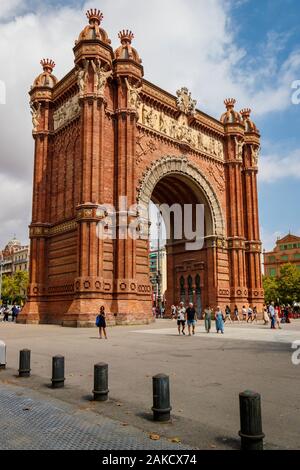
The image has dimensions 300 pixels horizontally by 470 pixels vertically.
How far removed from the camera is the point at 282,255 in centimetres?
10312

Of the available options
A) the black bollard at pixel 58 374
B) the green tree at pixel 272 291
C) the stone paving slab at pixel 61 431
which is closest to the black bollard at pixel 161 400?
the stone paving slab at pixel 61 431

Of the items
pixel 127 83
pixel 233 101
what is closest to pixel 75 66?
Answer: pixel 127 83

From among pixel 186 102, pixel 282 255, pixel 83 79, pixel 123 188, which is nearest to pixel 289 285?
pixel 282 255

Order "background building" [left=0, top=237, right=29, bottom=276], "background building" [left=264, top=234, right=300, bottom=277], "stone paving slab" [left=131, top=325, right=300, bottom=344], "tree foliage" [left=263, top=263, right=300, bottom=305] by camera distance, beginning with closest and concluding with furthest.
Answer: "stone paving slab" [left=131, top=325, right=300, bottom=344]
"tree foliage" [left=263, top=263, right=300, bottom=305]
"background building" [left=264, top=234, right=300, bottom=277]
"background building" [left=0, top=237, right=29, bottom=276]

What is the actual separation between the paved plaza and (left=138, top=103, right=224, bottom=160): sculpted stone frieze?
2447 cm

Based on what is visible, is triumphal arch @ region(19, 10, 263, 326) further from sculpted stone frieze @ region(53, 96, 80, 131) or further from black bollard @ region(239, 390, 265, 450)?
black bollard @ region(239, 390, 265, 450)

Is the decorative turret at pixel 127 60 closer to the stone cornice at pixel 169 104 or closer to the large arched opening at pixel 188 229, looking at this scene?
the stone cornice at pixel 169 104

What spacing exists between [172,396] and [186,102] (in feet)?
113

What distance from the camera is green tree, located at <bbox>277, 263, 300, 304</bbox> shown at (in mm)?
76688

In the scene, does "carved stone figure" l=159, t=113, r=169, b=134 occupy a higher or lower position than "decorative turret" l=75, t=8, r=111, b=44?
lower

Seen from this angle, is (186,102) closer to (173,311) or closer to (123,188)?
(123,188)

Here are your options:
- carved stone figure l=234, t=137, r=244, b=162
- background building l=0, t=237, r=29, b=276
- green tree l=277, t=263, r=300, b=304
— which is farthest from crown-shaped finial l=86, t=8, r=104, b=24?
background building l=0, t=237, r=29, b=276
